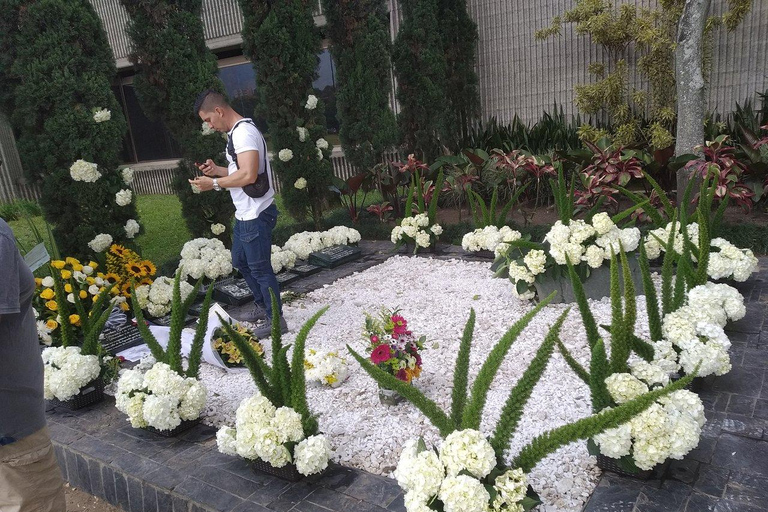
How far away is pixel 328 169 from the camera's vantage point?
20.5ft

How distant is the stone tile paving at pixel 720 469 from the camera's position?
1.81 metres

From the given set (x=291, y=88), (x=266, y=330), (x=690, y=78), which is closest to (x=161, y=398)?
(x=266, y=330)

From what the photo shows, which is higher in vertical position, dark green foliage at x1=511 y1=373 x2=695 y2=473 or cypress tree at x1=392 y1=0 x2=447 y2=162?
cypress tree at x1=392 y1=0 x2=447 y2=162

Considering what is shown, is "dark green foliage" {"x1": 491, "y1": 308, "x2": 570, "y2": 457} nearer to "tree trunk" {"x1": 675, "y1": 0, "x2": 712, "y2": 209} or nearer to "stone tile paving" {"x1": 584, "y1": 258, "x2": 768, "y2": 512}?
"stone tile paving" {"x1": 584, "y1": 258, "x2": 768, "y2": 512}

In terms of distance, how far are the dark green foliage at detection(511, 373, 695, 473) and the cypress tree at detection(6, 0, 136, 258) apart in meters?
3.87

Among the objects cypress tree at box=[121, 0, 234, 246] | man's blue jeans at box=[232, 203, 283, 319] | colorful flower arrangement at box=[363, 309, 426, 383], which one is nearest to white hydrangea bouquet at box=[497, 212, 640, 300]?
colorful flower arrangement at box=[363, 309, 426, 383]

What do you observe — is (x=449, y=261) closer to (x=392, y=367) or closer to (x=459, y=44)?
Answer: (x=392, y=367)

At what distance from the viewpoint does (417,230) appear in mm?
5305

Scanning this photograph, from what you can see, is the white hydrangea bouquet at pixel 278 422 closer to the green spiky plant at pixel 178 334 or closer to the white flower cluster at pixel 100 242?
the green spiky plant at pixel 178 334

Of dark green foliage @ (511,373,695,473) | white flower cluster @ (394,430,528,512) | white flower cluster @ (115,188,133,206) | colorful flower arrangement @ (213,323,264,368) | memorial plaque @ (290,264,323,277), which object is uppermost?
white flower cluster @ (115,188,133,206)

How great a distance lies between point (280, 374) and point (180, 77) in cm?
374

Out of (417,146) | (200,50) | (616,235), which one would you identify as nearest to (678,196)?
(616,235)

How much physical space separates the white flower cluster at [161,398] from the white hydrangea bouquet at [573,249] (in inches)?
81.1

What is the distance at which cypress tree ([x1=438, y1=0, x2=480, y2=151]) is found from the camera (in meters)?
7.54
